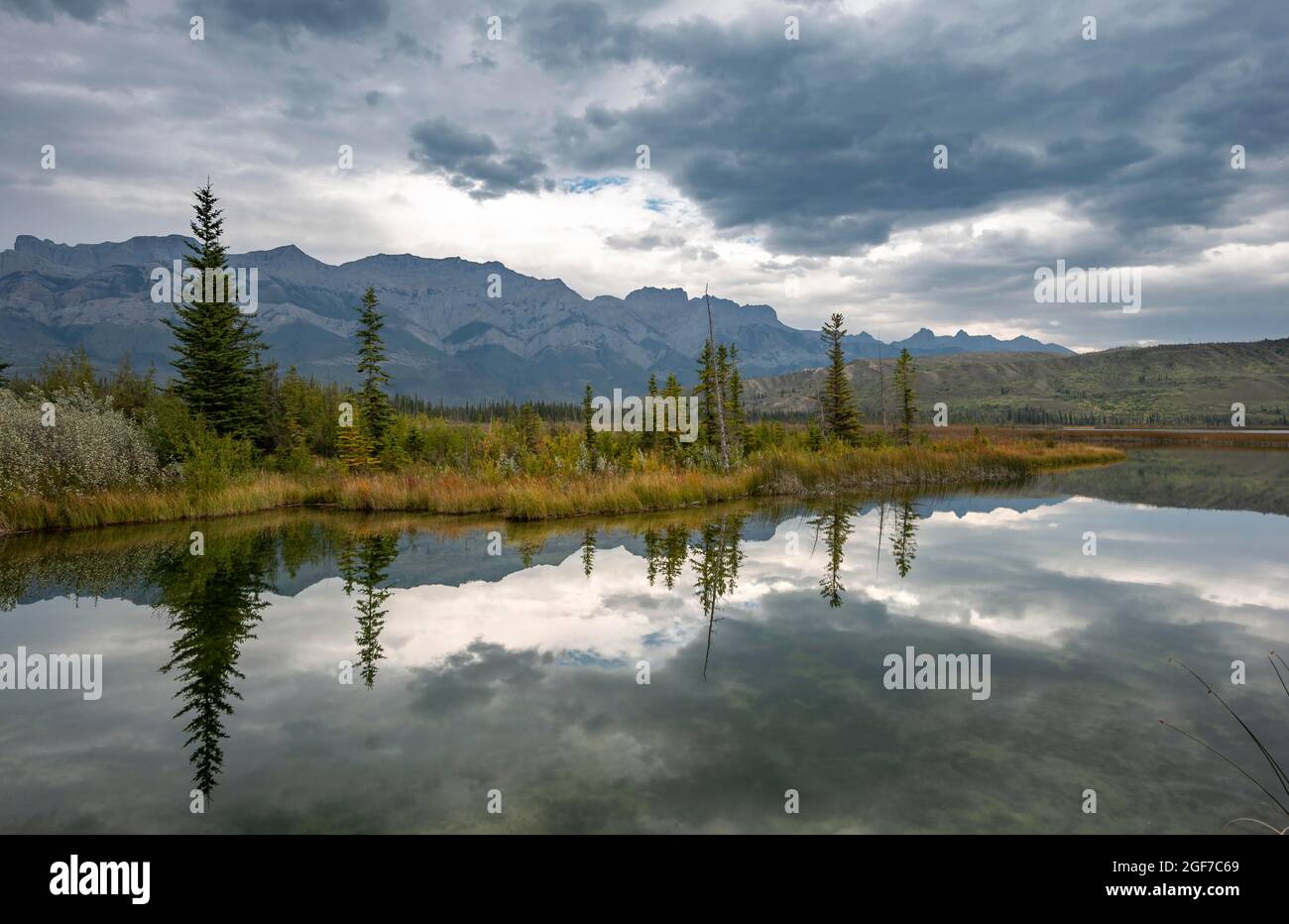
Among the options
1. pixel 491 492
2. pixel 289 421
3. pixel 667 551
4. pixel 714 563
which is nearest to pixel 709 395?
pixel 491 492

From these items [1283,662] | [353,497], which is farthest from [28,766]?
[353,497]

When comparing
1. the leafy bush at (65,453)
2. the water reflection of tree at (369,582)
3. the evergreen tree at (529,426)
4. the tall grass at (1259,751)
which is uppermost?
the evergreen tree at (529,426)

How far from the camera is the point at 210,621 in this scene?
33.4 feet

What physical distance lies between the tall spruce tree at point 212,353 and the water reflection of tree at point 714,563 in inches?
824

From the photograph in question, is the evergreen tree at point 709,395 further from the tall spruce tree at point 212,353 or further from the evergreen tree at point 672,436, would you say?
the tall spruce tree at point 212,353

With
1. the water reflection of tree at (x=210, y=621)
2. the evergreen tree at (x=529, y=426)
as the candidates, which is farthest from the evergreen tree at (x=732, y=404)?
the water reflection of tree at (x=210, y=621)

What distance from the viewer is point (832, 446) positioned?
36.1 meters

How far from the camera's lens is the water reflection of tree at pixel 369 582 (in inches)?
346

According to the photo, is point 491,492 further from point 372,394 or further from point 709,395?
point 709,395

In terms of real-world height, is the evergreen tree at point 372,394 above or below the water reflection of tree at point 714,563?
above

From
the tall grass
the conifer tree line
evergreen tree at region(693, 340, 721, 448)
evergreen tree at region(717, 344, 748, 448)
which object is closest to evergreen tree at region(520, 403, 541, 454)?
the conifer tree line

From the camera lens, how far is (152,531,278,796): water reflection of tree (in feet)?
21.5
